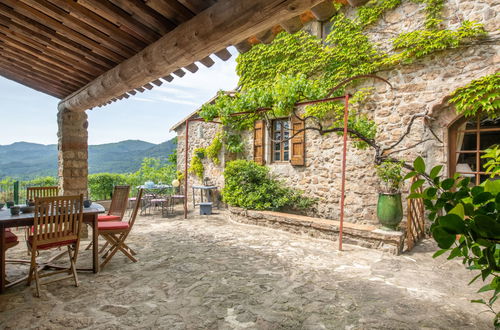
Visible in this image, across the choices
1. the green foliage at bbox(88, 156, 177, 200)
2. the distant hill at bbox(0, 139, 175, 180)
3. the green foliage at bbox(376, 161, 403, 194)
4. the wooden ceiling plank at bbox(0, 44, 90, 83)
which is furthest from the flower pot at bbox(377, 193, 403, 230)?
the distant hill at bbox(0, 139, 175, 180)

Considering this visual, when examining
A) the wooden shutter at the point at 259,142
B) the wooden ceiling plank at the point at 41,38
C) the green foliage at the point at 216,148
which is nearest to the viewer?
the wooden ceiling plank at the point at 41,38

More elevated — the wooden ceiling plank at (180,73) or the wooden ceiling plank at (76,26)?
the wooden ceiling plank at (76,26)

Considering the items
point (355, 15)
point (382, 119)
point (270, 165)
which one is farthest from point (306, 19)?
point (270, 165)

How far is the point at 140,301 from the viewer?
2.58 metres

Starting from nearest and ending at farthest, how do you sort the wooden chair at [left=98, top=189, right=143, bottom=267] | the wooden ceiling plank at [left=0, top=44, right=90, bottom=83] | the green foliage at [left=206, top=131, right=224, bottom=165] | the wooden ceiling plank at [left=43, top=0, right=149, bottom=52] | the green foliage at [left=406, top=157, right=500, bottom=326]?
the green foliage at [left=406, top=157, right=500, bottom=326]
the wooden ceiling plank at [left=43, top=0, right=149, bottom=52]
the wooden ceiling plank at [left=0, top=44, right=90, bottom=83]
the wooden chair at [left=98, top=189, right=143, bottom=267]
the green foliage at [left=206, top=131, right=224, bottom=165]

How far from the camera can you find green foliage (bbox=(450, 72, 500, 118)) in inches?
161

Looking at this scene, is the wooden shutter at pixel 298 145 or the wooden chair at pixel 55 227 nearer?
the wooden chair at pixel 55 227

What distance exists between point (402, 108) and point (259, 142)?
3.40 meters

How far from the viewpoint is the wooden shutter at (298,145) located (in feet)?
21.0

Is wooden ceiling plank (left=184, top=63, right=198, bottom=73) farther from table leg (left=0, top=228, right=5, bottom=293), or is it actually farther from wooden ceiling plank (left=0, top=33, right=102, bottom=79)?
table leg (left=0, top=228, right=5, bottom=293)

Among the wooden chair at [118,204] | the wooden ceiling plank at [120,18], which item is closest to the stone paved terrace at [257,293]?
the wooden chair at [118,204]

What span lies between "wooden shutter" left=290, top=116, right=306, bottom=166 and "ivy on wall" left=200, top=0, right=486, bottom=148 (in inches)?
16.1

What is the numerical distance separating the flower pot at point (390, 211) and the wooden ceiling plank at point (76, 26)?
13.6ft

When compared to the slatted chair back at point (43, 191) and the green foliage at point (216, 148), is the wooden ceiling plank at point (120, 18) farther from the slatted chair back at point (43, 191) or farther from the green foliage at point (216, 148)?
the green foliage at point (216, 148)
